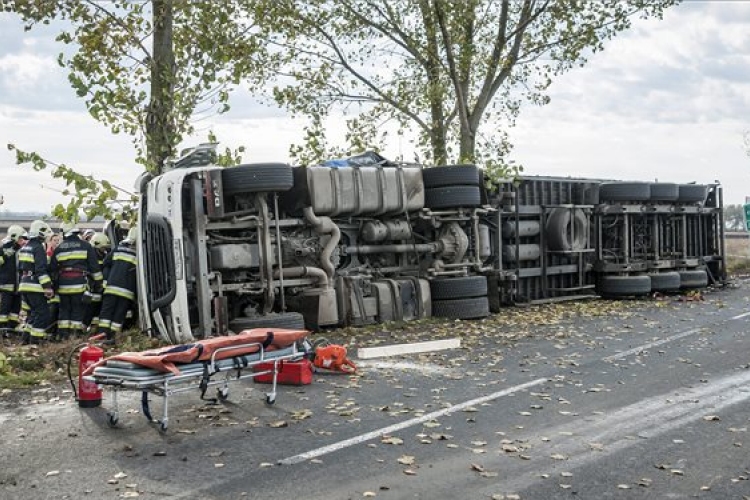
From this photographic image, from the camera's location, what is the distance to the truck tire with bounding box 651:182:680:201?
1840 centimetres

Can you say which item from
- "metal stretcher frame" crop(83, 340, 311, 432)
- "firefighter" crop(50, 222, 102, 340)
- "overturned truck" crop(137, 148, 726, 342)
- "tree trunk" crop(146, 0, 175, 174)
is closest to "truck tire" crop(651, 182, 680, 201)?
"overturned truck" crop(137, 148, 726, 342)

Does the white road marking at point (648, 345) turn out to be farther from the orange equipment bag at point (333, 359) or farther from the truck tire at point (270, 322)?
the truck tire at point (270, 322)

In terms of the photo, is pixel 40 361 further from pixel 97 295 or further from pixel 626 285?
pixel 626 285

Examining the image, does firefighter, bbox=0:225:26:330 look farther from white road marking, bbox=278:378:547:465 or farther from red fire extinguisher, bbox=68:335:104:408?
white road marking, bbox=278:378:547:465

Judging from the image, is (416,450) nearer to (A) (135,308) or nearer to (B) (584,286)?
(A) (135,308)

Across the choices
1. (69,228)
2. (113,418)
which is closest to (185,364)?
(113,418)

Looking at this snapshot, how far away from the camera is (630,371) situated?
9.06m

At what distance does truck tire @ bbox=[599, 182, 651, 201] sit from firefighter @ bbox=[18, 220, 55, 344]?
35.4 ft

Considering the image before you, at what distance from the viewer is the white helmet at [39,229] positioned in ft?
42.7

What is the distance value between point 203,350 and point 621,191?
12648 mm

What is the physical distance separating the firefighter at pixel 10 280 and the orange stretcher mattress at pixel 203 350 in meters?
7.25

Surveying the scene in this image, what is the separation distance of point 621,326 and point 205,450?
819cm

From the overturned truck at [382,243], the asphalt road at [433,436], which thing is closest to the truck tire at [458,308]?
the overturned truck at [382,243]

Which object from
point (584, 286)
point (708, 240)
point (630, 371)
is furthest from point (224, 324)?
point (708, 240)
